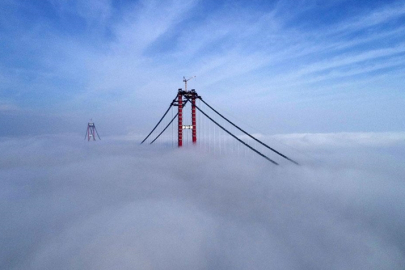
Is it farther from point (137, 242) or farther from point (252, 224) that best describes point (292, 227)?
point (137, 242)

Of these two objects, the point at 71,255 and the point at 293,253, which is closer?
the point at 71,255

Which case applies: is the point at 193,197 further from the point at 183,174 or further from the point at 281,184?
the point at 281,184

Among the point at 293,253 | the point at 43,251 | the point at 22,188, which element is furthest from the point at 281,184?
the point at 22,188

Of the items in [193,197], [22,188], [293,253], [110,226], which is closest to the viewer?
[293,253]

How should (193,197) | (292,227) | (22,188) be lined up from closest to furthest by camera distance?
1. (292,227)
2. (193,197)
3. (22,188)

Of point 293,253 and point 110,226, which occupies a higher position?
point 110,226

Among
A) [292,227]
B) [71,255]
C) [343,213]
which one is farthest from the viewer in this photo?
[343,213]

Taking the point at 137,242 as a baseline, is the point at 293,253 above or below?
below

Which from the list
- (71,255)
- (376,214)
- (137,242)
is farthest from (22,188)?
(376,214)

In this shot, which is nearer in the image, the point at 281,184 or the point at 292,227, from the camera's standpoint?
the point at 292,227
